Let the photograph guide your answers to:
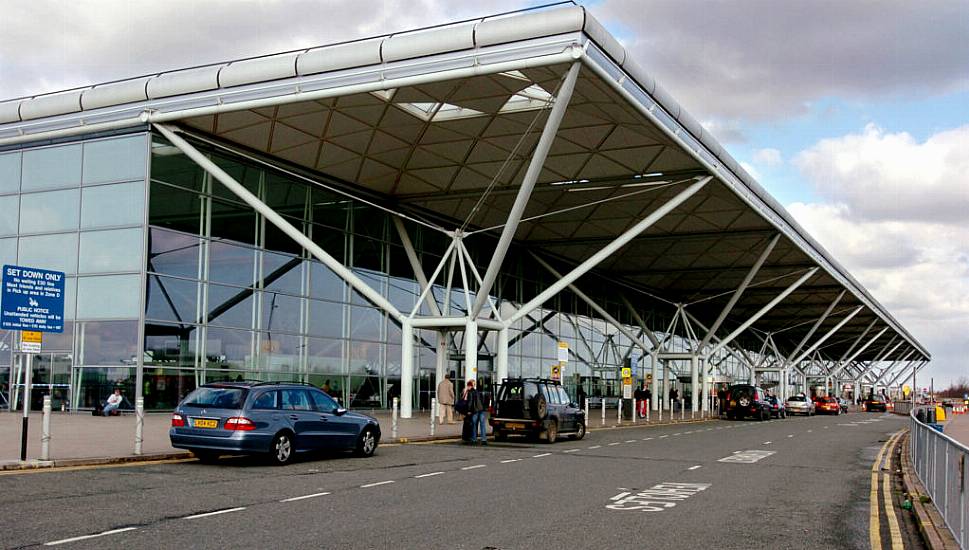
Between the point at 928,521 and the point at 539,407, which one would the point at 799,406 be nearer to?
the point at 539,407

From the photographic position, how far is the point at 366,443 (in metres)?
19.1

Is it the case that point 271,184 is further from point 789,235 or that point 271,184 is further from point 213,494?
point 789,235

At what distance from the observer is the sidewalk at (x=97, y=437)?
53.3 feet

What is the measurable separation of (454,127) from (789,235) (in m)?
23.4

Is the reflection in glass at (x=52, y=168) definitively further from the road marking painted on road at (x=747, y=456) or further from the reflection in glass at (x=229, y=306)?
the road marking painted on road at (x=747, y=456)

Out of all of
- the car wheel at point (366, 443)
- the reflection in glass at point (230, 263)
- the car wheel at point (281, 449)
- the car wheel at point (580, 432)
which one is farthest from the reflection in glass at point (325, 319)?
the car wheel at point (281, 449)

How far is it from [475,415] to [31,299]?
11445 millimetres

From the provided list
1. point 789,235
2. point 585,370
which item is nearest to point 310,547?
point 789,235

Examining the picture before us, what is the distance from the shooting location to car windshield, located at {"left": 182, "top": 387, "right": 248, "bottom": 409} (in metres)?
16.4

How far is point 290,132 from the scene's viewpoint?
99.2 feet

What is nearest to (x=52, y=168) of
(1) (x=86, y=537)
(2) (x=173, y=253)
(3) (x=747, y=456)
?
(2) (x=173, y=253)

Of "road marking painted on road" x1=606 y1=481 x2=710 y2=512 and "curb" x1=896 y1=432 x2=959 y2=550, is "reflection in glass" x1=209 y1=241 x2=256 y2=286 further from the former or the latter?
"curb" x1=896 y1=432 x2=959 y2=550

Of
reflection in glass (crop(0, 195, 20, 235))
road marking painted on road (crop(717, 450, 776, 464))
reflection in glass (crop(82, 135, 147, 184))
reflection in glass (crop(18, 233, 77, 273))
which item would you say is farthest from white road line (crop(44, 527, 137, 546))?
reflection in glass (crop(0, 195, 20, 235))

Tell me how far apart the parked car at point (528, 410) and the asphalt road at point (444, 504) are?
530 cm
